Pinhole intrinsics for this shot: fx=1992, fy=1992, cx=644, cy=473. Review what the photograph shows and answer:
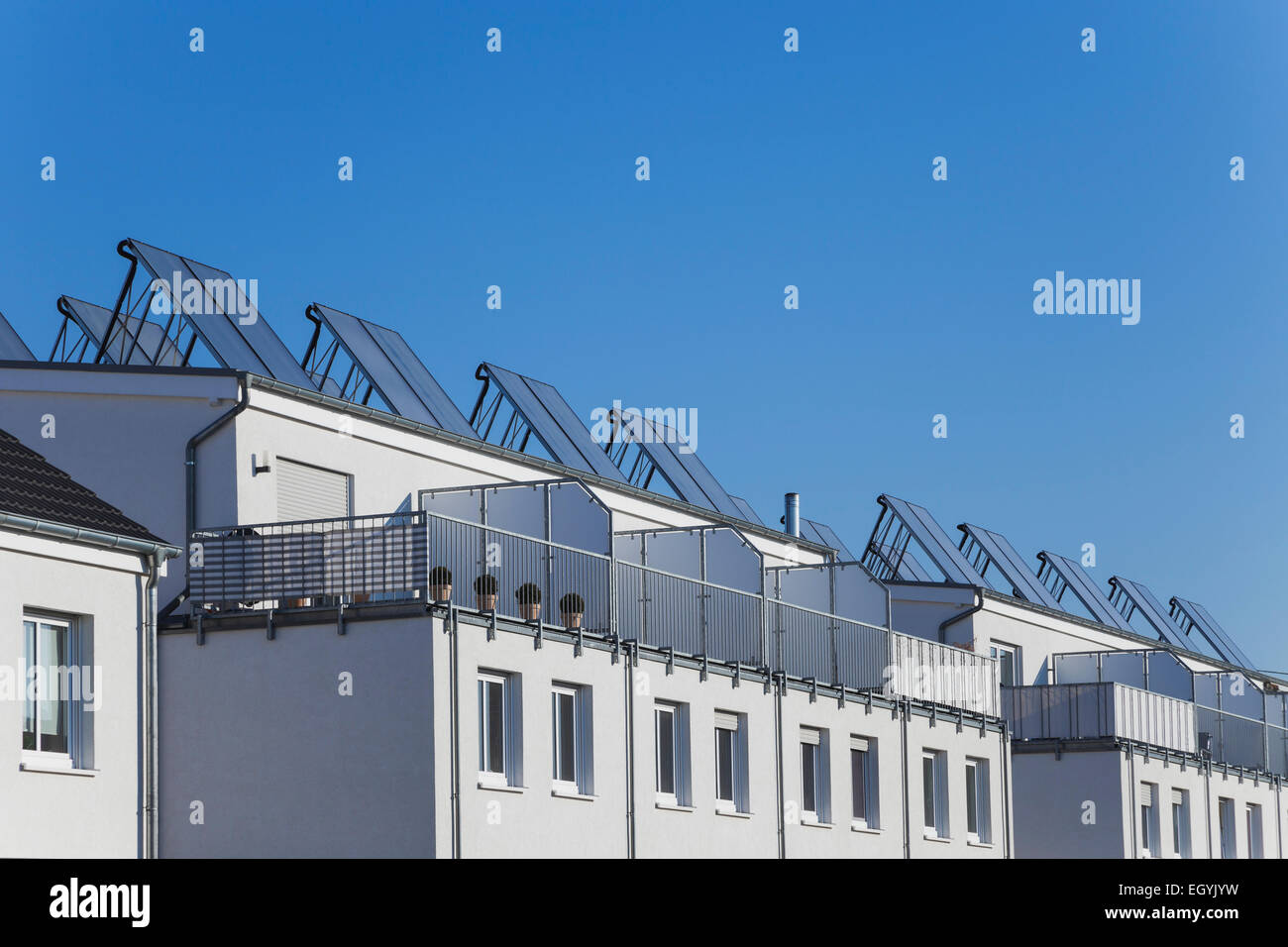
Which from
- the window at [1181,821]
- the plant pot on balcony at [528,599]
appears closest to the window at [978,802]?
the window at [1181,821]

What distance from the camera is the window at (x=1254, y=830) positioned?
44812mm

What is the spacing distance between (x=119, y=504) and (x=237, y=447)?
1.64 metres

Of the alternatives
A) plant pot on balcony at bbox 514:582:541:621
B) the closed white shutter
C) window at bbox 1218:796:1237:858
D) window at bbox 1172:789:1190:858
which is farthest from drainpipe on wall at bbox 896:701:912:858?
window at bbox 1218:796:1237:858

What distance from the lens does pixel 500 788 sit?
21516 millimetres

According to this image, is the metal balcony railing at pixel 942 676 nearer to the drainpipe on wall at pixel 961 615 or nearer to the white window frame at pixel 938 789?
the white window frame at pixel 938 789

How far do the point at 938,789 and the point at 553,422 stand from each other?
8923mm

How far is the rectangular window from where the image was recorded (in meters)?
22.9

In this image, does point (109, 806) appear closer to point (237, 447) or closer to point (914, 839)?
point (237, 447)

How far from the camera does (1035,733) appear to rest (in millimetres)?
38031

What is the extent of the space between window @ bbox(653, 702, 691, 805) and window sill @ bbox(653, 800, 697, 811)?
0.06 metres

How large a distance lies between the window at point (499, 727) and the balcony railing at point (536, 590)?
0.78m

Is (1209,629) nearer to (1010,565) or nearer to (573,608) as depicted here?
(1010,565)
